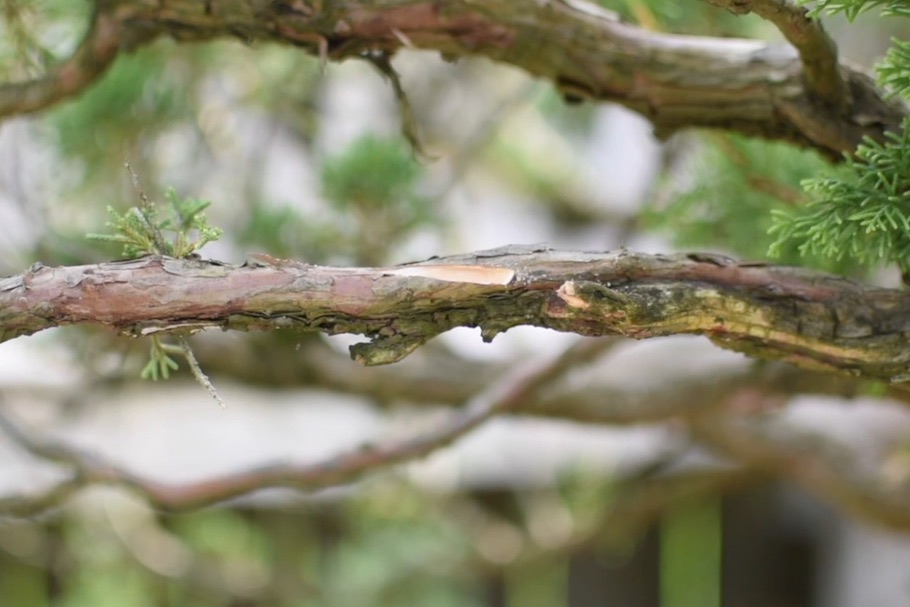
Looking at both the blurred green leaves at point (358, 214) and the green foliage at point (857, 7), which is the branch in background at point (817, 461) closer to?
the blurred green leaves at point (358, 214)

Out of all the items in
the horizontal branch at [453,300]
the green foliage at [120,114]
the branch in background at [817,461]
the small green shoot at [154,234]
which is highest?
the green foliage at [120,114]

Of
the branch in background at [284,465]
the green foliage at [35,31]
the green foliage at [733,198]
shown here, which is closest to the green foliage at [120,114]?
the green foliage at [35,31]

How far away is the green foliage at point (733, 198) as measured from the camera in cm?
92

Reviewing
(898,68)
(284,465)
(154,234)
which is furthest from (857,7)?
(284,465)

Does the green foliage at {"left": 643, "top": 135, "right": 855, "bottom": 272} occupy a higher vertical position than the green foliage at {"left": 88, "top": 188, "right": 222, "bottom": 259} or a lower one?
higher

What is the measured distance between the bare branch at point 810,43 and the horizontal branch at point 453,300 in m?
0.13

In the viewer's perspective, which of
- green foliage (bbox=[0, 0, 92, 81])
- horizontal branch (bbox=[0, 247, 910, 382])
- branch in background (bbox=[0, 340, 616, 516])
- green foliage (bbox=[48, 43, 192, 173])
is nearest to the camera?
horizontal branch (bbox=[0, 247, 910, 382])

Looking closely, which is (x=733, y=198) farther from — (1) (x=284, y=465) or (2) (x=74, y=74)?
(2) (x=74, y=74)

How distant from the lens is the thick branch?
62 centimetres

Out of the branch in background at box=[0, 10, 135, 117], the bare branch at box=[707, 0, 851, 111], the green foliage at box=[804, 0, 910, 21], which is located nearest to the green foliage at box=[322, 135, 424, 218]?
the branch in background at box=[0, 10, 135, 117]

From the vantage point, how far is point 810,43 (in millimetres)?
580

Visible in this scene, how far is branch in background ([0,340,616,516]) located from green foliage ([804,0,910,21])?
464 mm

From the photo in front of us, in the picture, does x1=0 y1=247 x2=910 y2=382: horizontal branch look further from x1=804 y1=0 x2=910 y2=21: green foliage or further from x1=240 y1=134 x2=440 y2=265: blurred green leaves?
x1=240 y1=134 x2=440 y2=265: blurred green leaves

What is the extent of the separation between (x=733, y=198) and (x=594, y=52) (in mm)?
340
